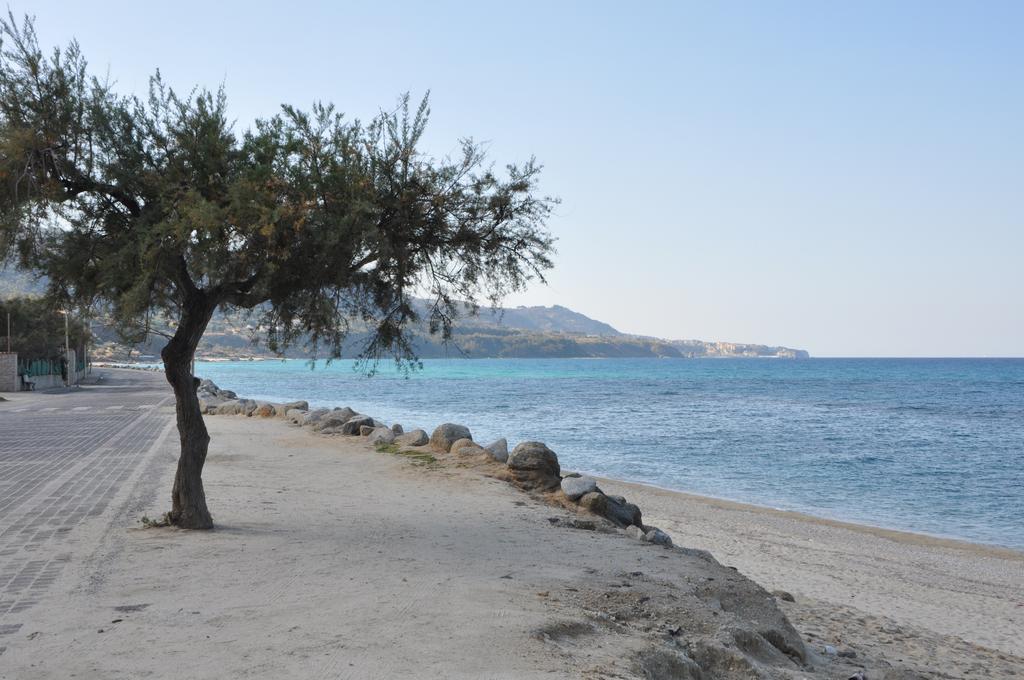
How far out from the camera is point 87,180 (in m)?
8.30

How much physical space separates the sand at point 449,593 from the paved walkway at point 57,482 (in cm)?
30

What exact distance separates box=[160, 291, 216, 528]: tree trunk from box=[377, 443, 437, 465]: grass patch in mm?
6927

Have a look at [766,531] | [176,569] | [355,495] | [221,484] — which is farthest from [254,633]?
[766,531]

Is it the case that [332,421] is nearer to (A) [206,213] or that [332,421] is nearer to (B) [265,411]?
(B) [265,411]

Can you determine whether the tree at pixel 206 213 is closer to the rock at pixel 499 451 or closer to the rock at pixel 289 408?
the rock at pixel 499 451

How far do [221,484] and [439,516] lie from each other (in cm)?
407

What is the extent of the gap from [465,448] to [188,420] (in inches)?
319

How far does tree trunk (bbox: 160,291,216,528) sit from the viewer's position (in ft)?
29.3

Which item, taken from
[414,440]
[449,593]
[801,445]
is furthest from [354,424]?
[801,445]

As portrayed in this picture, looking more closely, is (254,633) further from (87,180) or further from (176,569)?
(87,180)

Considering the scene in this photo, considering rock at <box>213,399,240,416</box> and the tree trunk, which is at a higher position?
the tree trunk

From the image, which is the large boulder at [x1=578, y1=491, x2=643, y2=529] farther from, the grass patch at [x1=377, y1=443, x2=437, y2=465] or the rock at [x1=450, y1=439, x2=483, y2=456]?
the grass patch at [x1=377, y1=443, x2=437, y2=465]

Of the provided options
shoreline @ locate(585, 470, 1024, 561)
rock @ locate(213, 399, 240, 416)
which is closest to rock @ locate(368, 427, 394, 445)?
shoreline @ locate(585, 470, 1024, 561)

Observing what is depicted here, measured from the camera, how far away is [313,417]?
23688 millimetres
